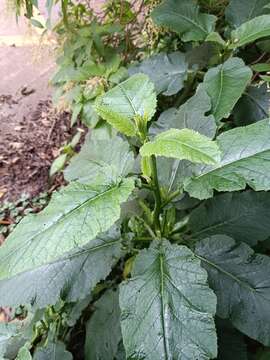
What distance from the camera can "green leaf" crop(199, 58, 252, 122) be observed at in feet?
3.80

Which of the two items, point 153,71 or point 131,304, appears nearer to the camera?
point 131,304

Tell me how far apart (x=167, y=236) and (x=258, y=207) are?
248 millimetres

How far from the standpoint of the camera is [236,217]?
1128mm

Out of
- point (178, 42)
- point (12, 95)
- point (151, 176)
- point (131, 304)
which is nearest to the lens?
point (131, 304)

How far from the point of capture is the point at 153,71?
57.9 inches

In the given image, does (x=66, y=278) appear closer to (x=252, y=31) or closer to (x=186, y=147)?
(x=186, y=147)

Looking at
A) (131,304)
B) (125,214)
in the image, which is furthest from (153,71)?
(131,304)

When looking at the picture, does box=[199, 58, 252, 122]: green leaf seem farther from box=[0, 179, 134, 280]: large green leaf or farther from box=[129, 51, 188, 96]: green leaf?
box=[0, 179, 134, 280]: large green leaf

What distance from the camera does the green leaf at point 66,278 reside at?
3.38 feet

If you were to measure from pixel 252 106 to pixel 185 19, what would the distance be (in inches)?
14.5

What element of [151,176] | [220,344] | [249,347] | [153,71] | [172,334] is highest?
[153,71]

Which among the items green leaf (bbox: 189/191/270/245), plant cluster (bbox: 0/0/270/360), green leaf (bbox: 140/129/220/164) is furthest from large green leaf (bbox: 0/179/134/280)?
green leaf (bbox: 189/191/270/245)

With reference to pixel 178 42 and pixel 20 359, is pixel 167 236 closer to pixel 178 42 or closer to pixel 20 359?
pixel 20 359

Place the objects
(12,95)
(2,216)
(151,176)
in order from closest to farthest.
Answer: (151,176), (2,216), (12,95)
